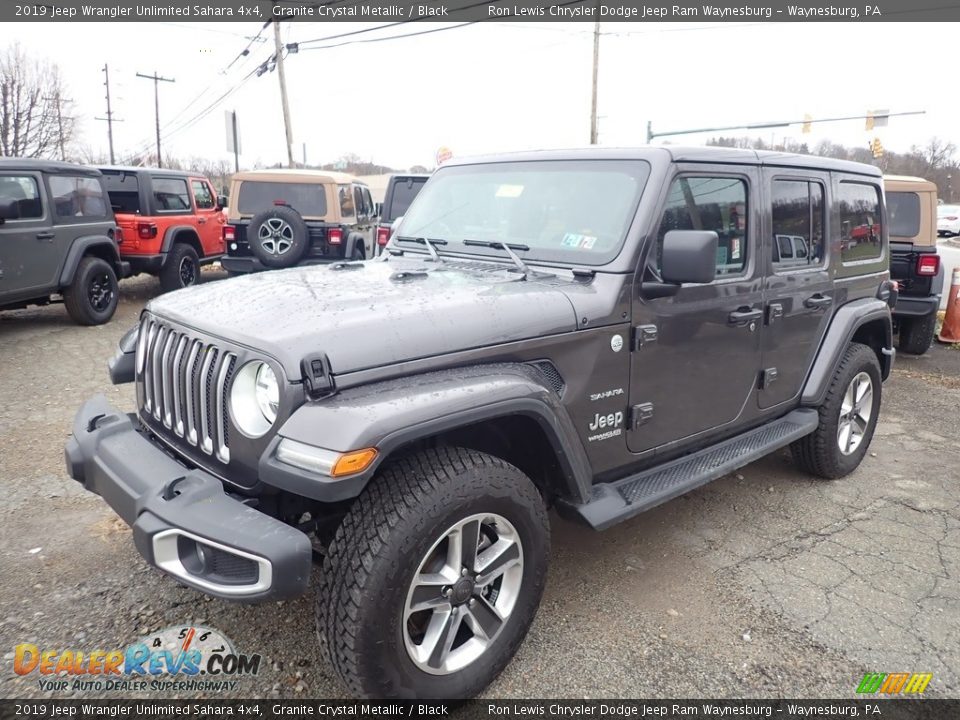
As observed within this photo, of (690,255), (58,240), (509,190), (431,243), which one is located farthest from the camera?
(58,240)

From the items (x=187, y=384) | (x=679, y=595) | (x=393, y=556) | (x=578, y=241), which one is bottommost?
(x=679, y=595)

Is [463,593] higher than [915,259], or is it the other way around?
[915,259]

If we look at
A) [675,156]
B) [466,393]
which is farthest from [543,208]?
[466,393]

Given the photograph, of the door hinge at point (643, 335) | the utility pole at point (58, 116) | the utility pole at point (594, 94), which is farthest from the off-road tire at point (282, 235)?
the utility pole at point (58, 116)

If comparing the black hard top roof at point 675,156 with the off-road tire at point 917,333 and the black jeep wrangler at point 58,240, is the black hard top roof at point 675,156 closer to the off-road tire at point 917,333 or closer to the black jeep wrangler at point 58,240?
the off-road tire at point 917,333

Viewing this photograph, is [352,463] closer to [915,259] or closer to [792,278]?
[792,278]

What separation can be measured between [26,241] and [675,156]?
7753 millimetres

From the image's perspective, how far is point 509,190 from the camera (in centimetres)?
355

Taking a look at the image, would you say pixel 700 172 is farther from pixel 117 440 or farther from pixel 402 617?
pixel 117 440

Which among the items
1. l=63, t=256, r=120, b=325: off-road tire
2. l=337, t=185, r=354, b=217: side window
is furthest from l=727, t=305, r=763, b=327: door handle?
l=337, t=185, r=354, b=217: side window

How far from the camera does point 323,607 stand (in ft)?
7.35

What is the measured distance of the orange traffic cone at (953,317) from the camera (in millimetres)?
9055

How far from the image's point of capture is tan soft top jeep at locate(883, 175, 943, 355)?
319 inches

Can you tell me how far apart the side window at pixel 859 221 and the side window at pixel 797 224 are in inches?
11.4
